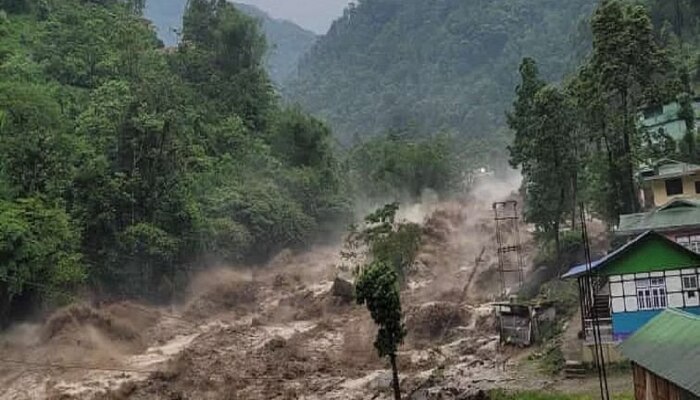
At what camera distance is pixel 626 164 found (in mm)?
32500

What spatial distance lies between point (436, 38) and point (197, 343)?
4498 inches

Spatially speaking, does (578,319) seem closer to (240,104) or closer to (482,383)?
(482,383)

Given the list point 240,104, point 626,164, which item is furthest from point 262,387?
point 240,104

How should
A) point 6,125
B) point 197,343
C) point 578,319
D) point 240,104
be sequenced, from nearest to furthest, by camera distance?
point 578,319 → point 197,343 → point 6,125 → point 240,104

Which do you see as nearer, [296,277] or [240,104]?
[296,277]

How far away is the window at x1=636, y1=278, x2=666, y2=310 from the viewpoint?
950 inches

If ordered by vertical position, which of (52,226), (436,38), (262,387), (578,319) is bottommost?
(262,387)

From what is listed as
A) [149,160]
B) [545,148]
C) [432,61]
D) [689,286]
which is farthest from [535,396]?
[432,61]

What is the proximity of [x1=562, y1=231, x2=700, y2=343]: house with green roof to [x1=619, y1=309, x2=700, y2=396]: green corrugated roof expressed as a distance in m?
6.98

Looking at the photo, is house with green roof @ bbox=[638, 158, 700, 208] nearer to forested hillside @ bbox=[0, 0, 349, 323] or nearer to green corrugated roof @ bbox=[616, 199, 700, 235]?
green corrugated roof @ bbox=[616, 199, 700, 235]

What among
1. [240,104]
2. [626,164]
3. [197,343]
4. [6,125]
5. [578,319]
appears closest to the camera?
[578,319]

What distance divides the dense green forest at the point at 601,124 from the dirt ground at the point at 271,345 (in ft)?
22.9

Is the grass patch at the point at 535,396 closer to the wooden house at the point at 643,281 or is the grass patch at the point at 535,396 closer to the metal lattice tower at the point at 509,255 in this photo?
the wooden house at the point at 643,281

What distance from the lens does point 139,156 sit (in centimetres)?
4412
